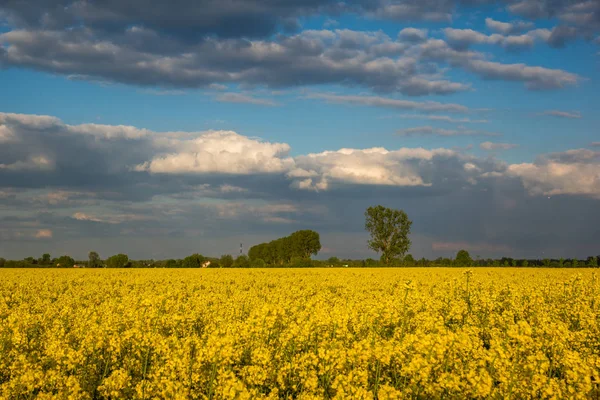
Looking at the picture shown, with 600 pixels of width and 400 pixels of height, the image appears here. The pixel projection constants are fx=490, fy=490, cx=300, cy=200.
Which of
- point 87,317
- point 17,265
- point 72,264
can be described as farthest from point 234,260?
point 87,317

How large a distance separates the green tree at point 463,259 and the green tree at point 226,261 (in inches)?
1329

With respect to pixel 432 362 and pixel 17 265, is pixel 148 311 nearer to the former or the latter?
pixel 432 362

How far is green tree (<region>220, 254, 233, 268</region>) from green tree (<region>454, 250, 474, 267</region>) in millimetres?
33757

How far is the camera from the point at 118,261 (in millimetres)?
70000

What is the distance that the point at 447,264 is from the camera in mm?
73125

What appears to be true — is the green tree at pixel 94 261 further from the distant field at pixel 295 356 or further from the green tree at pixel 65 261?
the distant field at pixel 295 356

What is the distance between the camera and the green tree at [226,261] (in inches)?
2880

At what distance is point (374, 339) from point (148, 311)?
520cm

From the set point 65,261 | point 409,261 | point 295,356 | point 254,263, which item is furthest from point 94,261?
point 295,356

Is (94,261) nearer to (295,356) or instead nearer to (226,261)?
(226,261)

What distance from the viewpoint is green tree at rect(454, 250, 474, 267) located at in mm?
71225

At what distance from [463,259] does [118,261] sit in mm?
51250

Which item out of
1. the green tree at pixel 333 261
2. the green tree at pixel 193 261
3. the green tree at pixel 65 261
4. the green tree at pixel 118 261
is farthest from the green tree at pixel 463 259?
the green tree at pixel 65 261

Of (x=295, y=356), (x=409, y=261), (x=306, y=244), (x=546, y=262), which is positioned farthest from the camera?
(x=306, y=244)
